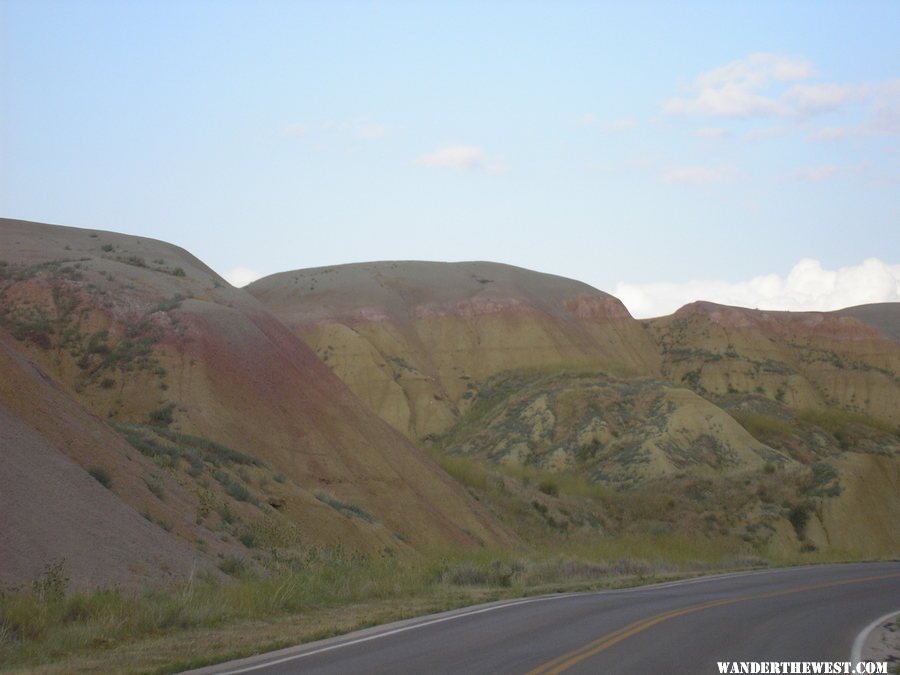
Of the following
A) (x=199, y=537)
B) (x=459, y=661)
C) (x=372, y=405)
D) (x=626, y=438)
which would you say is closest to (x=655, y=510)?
(x=626, y=438)

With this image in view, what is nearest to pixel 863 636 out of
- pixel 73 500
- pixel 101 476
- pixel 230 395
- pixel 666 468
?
pixel 73 500

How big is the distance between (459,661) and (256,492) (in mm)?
19153

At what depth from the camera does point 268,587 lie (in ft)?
53.5

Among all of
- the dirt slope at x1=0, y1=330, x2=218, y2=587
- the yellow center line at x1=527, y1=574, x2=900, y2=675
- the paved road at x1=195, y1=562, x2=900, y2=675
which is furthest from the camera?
the dirt slope at x1=0, y1=330, x2=218, y2=587

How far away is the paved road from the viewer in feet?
35.9

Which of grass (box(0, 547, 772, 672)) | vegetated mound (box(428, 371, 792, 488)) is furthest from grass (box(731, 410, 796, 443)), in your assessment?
grass (box(0, 547, 772, 672))

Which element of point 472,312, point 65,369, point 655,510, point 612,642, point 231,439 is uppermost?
point 472,312

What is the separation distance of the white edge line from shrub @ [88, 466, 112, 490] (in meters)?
14.6

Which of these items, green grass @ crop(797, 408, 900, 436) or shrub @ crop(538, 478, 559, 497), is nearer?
shrub @ crop(538, 478, 559, 497)

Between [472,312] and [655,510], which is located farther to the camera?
[472,312]

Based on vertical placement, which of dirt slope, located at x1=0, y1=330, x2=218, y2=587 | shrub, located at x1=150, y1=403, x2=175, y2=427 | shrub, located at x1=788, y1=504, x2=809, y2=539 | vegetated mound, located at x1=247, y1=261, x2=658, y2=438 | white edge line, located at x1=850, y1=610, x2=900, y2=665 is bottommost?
shrub, located at x1=788, y1=504, x2=809, y2=539

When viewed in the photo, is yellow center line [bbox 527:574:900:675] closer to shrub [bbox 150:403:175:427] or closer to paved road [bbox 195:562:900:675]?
paved road [bbox 195:562:900:675]

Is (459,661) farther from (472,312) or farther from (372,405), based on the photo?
(472,312)

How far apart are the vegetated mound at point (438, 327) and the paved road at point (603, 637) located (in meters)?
56.3
